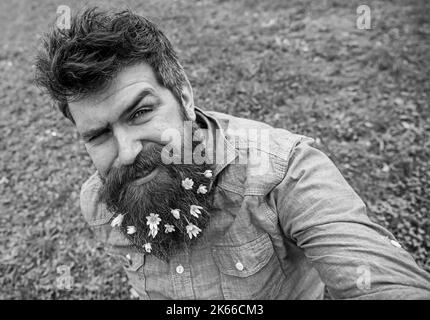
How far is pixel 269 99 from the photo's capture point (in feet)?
14.5

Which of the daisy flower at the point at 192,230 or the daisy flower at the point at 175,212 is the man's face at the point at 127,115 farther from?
the daisy flower at the point at 192,230

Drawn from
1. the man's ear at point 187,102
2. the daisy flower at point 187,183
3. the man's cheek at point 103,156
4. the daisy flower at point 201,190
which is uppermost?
the man's ear at point 187,102

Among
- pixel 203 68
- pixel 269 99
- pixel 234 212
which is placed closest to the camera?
pixel 234 212

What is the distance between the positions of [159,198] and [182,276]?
548 mm

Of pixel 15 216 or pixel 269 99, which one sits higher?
pixel 269 99

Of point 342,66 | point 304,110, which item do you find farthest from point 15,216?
point 342,66

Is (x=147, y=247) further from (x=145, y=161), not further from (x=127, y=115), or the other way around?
(x=127, y=115)

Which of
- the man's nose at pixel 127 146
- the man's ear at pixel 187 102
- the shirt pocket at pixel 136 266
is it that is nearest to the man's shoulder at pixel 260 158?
the man's ear at pixel 187 102

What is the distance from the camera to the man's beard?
176 centimetres

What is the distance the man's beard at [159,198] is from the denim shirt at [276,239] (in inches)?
3.9

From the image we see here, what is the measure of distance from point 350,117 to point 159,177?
296 cm

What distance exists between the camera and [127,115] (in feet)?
5.79

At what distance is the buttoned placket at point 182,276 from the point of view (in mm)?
2006
